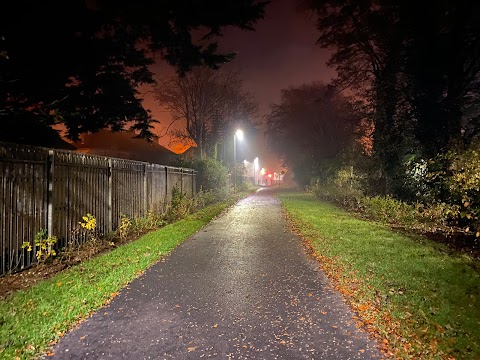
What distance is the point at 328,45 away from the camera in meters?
18.5

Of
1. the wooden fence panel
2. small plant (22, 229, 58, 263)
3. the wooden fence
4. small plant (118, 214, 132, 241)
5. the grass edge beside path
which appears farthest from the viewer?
small plant (118, 214, 132, 241)

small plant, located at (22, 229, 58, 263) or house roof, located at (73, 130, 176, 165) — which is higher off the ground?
house roof, located at (73, 130, 176, 165)

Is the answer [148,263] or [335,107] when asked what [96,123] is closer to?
[148,263]

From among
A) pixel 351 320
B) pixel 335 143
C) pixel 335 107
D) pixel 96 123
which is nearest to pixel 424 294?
pixel 351 320

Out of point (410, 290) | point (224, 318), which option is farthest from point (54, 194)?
point (410, 290)

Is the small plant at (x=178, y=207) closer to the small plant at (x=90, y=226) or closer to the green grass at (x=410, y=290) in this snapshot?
the small plant at (x=90, y=226)

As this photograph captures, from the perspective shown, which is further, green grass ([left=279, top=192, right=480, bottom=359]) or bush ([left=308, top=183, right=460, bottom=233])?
bush ([left=308, top=183, right=460, bottom=233])

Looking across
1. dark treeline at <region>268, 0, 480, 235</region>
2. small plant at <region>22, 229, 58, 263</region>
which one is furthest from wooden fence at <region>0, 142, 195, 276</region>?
dark treeline at <region>268, 0, 480, 235</region>

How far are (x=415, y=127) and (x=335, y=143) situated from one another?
67.3 ft

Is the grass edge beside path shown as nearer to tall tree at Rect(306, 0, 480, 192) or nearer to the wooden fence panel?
the wooden fence panel

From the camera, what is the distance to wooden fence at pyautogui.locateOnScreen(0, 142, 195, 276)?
5.47 meters

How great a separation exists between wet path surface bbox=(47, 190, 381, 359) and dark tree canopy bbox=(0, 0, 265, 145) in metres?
4.56

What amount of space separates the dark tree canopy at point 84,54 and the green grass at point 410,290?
572 cm

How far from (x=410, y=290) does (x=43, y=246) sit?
6.27m
